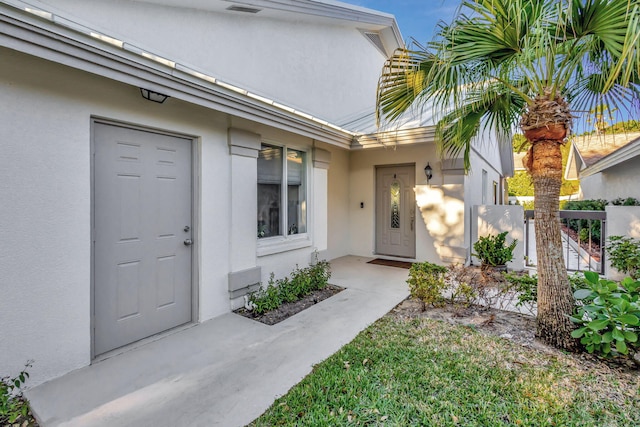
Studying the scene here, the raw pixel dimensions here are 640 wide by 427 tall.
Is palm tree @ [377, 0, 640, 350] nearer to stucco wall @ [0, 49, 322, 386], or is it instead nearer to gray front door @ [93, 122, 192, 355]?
gray front door @ [93, 122, 192, 355]

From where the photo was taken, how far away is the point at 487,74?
3363 millimetres

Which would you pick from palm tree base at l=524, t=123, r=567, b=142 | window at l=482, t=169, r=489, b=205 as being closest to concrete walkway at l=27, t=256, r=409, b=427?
palm tree base at l=524, t=123, r=567, b=142

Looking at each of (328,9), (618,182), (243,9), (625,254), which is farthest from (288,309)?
(618,182)

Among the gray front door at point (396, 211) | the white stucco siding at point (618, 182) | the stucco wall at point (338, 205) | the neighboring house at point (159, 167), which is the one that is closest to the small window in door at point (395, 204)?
the gray front door at point (396, 211)

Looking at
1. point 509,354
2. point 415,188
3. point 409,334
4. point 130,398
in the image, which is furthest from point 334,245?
point 130,398

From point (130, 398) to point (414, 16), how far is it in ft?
32.9

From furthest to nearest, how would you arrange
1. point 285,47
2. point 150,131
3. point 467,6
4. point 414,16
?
point 414,16, point 285,47, point 150,131, point 467,6

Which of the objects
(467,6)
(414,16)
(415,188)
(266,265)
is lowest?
(266,265)

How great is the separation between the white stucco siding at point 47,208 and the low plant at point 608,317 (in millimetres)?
5131

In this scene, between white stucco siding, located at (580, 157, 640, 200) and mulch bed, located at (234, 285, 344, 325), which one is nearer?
mulch bed, located at (234, 285, 344, 325)

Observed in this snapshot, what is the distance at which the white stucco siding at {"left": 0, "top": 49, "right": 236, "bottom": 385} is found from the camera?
103 inches

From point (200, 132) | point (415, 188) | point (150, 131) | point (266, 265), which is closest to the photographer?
point (150, 131)

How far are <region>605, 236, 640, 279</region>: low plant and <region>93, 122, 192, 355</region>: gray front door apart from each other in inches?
289

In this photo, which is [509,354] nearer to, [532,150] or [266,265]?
[532,150]
